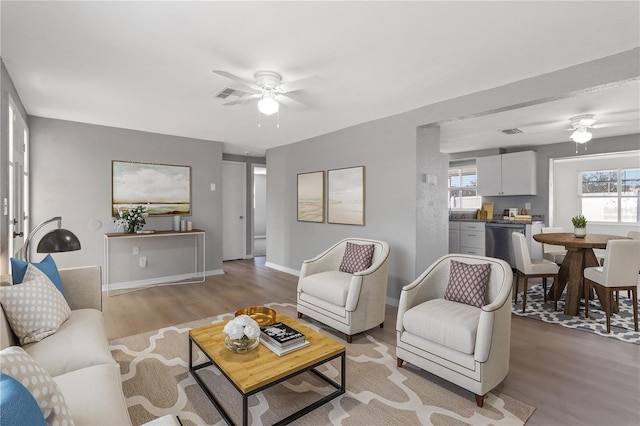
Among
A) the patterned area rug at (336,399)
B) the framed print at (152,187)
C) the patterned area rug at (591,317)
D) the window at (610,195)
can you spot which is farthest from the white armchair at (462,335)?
the window at (610,195)

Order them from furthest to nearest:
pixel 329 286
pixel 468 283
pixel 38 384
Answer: pixel 329 286 < pixel 468 283 < pixel 38 384

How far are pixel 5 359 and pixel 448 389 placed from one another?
2.39 meters

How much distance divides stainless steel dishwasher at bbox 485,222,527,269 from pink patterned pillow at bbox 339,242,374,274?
3620 millimetres

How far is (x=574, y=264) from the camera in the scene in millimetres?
3799

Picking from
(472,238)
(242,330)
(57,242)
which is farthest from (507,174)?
(57,242)

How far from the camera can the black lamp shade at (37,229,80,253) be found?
2189 mm

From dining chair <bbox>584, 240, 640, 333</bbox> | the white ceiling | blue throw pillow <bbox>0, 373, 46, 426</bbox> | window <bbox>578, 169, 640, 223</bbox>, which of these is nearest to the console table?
the white ceiling

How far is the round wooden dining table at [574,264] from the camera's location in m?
3.60

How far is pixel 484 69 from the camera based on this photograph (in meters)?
2.70

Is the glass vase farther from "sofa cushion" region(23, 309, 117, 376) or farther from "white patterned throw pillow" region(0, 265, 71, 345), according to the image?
"white patterned throw pillow" region(0, 265, 71, 345)

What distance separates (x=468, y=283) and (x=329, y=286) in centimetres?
128

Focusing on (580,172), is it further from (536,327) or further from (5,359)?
(5,359)

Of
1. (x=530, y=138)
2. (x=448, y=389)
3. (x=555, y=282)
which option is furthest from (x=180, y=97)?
(x=530, y=138)

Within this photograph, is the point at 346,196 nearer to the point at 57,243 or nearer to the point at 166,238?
the point at 166,238
